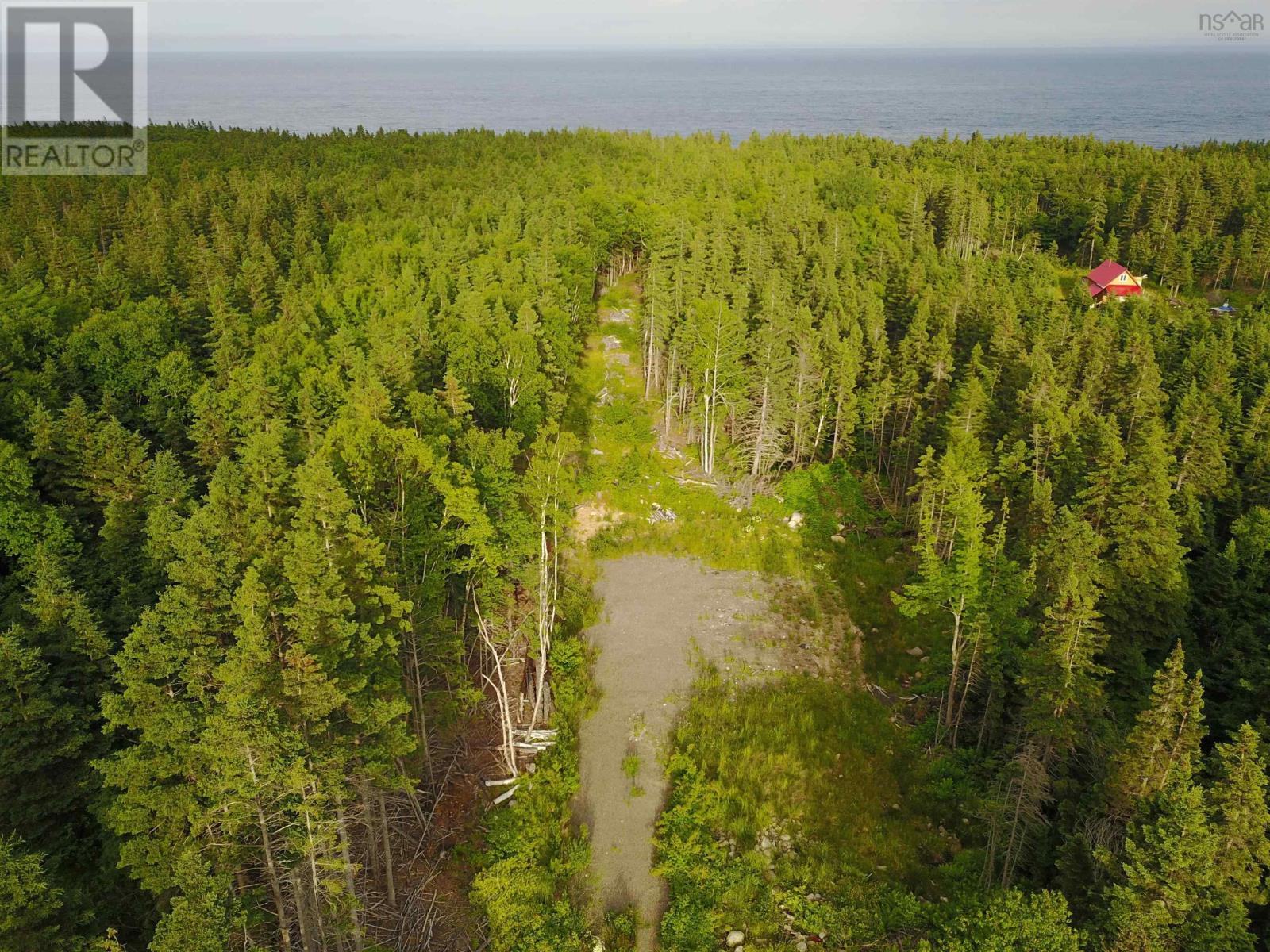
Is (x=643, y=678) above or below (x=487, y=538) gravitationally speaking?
below

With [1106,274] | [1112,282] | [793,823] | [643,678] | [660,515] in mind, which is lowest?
[793,823]

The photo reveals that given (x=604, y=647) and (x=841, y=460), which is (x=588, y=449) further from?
(x=604, y=647)

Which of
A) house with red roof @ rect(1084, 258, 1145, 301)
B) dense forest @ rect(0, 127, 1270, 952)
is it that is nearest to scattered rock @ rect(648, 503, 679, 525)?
dense forest @ rect(0, 127, 1270, 952)

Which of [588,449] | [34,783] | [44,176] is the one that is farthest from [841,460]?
[44,176]

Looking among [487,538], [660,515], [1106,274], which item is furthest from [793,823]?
[1106,274]

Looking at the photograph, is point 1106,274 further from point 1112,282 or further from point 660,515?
point 660,515

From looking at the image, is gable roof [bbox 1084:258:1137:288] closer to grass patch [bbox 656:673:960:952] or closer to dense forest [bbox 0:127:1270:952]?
dense forest [bbox 0:127:1270:952]

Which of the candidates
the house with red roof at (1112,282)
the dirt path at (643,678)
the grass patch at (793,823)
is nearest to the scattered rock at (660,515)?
the dirt path at (643,678)
